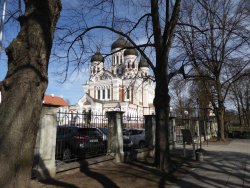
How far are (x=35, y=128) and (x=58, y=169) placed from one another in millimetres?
5983

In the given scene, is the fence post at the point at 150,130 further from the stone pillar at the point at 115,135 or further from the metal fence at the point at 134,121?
the stone pillar at the point at 115,135

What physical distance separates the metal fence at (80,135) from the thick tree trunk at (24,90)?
6464mm

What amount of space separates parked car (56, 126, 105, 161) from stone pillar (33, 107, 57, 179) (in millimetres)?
2085

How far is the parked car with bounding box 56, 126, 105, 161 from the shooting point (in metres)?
10.8

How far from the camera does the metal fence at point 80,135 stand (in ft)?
34.7

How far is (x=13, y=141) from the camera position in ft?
9.30

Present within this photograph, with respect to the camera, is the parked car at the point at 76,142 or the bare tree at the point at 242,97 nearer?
the parked car at the point at 76,142

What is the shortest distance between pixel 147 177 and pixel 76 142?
3782 millimetres

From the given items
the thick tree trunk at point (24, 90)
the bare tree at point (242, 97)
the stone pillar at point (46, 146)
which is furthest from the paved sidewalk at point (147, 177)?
the bare tree at point (242, 97)

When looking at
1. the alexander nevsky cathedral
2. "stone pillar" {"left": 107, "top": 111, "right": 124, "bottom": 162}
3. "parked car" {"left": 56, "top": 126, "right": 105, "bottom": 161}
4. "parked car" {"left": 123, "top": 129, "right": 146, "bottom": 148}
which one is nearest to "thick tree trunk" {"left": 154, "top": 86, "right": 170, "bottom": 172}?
"stone pillar" {"left": 107, "top": 111, "right": 124, "bottom": 162}

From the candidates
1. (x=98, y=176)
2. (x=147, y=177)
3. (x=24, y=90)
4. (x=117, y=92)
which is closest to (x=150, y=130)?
(x=147, y=177)

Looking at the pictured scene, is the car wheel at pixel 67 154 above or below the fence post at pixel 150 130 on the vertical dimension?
below

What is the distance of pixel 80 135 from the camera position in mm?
11812

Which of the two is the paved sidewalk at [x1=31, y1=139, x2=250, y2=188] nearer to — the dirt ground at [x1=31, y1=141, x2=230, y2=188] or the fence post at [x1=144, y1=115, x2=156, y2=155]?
the dirt ground at [x1=31, y1=141, x2=230, y2=188]
